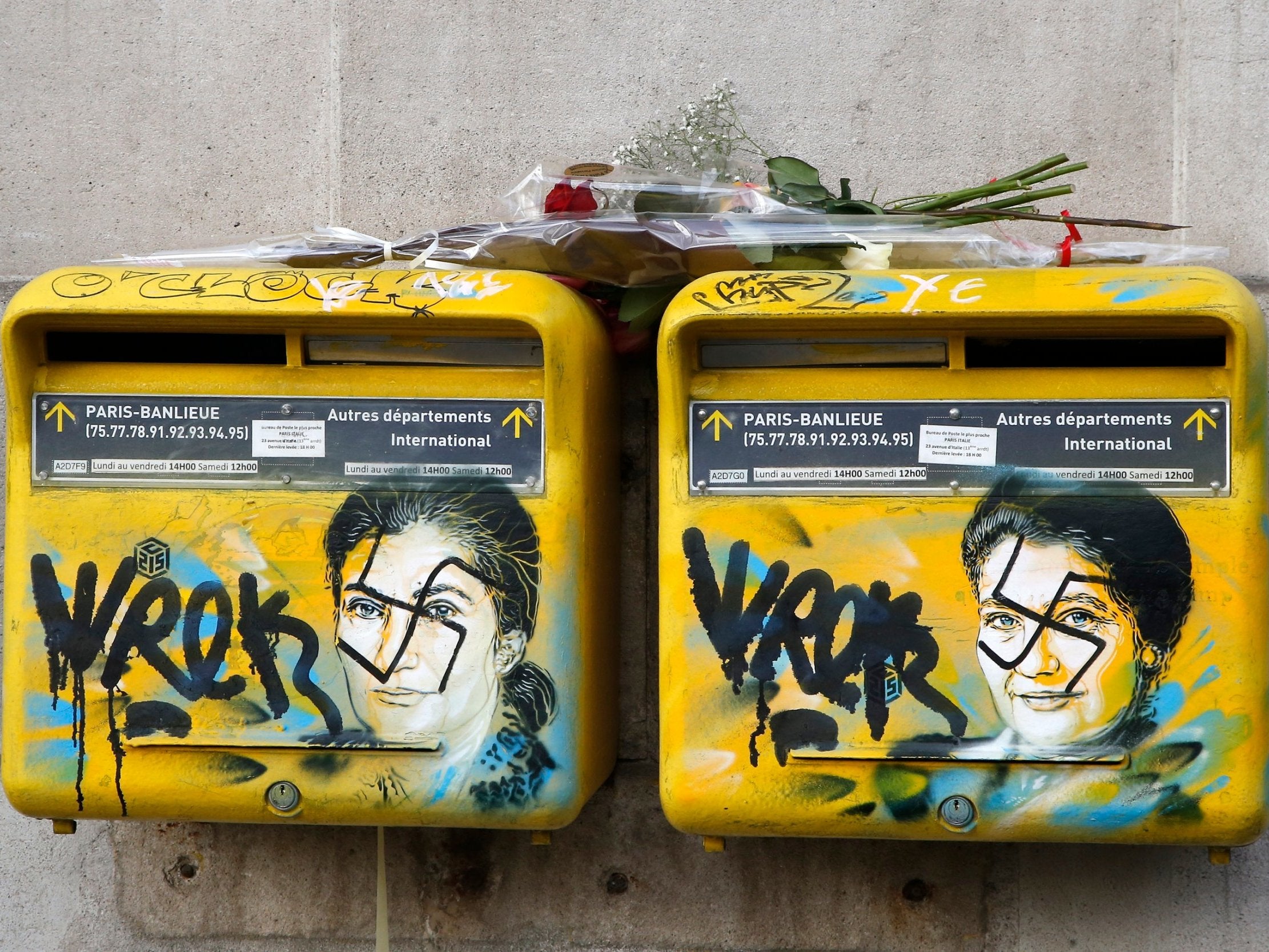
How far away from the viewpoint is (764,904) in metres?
2.46

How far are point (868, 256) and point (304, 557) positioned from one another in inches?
46.1

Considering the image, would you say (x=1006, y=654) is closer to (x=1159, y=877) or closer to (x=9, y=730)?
(x=1159, y=877)

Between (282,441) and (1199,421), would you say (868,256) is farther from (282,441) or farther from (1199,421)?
(282,441)

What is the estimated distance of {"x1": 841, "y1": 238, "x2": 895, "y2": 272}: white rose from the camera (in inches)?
84.1

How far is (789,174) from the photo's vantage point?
230 cm

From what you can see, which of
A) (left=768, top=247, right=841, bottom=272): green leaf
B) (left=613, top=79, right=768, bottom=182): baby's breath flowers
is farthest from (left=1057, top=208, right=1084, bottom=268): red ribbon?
(left=613, top=79, right=768, bottom=182): baby's breath flowers

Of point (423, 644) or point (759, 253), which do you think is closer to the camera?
point (423, 644)

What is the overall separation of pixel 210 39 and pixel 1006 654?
2.29 m

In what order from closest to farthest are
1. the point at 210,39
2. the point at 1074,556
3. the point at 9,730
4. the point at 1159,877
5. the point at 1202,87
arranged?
1. the point at 1074,556
2. the point at 9,730
3. the point at 1159,877
4. the point at 1202,87
5. the point at 210,39

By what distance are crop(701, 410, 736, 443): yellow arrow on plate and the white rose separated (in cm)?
42

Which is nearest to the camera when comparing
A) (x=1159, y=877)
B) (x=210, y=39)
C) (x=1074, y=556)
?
(x=1074, y=556)

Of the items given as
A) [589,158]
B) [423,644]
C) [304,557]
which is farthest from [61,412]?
[589,158]

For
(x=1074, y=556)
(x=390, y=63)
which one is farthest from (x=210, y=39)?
(x=1074, y=556)

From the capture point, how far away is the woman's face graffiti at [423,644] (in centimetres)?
194
